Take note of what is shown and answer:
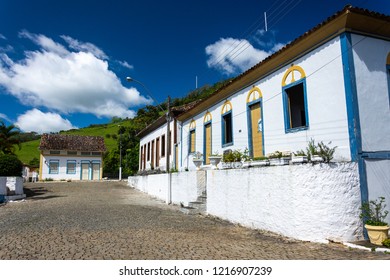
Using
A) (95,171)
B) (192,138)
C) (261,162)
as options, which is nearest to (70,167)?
(95,171)

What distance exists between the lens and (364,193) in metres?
6.04

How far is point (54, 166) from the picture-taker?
35031 millimetres

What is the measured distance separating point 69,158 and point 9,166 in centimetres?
2284

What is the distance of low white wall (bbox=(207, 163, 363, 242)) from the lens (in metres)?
5.80

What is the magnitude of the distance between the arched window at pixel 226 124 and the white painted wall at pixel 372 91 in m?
5.75

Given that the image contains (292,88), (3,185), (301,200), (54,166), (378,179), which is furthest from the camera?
(54,166)

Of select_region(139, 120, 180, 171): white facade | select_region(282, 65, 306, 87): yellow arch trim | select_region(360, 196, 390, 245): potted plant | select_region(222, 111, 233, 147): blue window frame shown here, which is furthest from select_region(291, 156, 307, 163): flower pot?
select_region(139, 120, 180, 171): white facade

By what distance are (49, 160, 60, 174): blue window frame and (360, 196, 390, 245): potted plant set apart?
35.8 metres

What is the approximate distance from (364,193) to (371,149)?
43.2 inches

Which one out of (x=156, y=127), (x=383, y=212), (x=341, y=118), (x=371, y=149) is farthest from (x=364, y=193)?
(x=156, y=127)

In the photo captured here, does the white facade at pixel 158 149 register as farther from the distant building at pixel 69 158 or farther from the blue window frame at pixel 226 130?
the distant building at pixel 69 158

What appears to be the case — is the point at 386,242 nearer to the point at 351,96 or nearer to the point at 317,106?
the point at 351,96
